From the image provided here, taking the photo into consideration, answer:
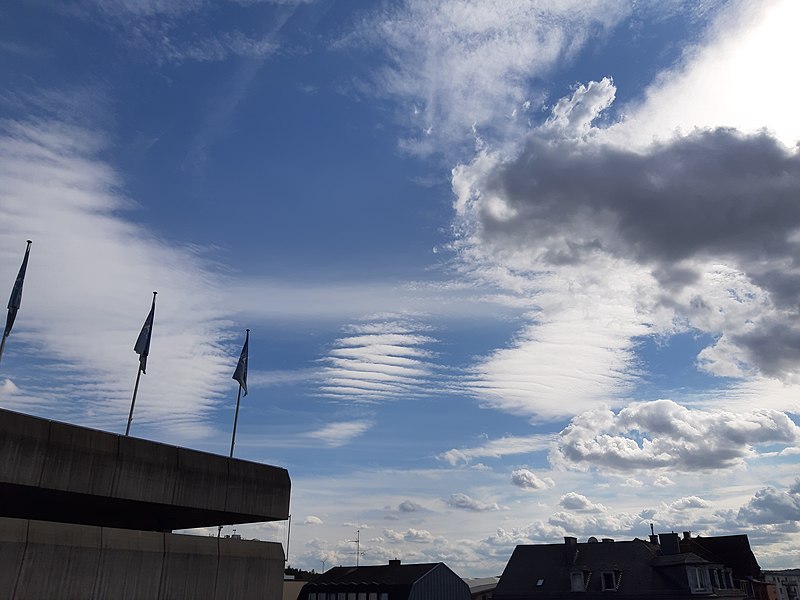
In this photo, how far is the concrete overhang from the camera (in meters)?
19.0

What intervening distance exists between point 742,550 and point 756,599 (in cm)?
472

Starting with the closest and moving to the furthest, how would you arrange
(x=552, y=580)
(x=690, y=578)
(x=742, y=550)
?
(x=690, y=578) → (x=552, y=580) → (x=742, y=550)

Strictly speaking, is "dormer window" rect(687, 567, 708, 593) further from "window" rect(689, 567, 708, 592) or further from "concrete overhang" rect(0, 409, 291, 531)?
"concrete overhang" rect(0, 409, 291, 531)

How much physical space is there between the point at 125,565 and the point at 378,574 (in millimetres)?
52293

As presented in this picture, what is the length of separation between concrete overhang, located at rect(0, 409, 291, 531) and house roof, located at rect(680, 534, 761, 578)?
5418 centimetres

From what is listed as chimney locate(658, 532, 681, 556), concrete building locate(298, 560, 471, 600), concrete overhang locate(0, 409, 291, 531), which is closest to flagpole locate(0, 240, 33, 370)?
concrete overhang locate(0, 409, 291, 531)

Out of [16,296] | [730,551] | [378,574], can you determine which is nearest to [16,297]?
[16,296]

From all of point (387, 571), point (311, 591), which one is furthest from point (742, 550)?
point (311, 591)

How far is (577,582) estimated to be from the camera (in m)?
59.1

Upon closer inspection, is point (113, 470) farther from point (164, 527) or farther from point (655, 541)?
point (655, 541)

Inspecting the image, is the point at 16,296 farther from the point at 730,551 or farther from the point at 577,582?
the point at 730,551

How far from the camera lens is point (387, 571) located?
6825 centimetres

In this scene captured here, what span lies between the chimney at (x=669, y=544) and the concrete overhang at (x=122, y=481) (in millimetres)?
46011

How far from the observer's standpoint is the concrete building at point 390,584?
6278 centimetres
